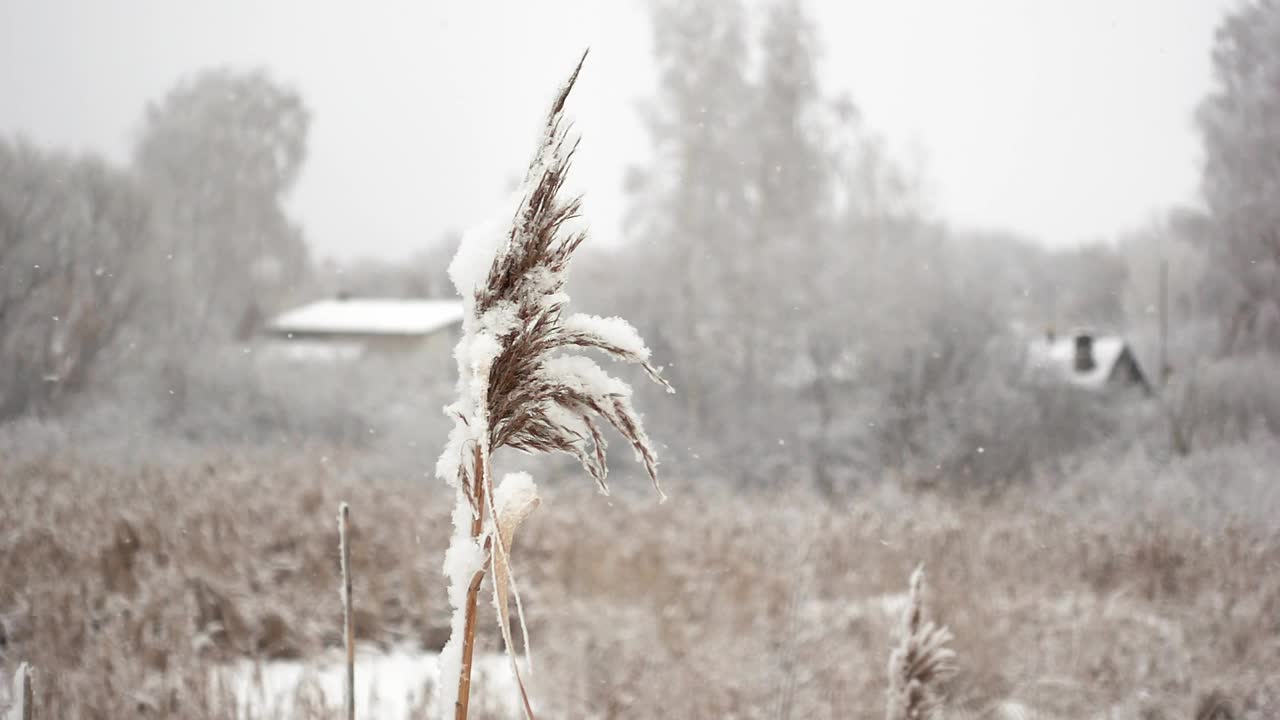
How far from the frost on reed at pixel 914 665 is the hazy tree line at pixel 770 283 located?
424 inches

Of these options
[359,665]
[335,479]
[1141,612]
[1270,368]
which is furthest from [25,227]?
[1270,368]

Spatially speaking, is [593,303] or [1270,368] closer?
[1270,368]

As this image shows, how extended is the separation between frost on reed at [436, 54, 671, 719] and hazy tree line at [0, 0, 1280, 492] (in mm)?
11699

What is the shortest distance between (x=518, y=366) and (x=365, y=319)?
18440 mm

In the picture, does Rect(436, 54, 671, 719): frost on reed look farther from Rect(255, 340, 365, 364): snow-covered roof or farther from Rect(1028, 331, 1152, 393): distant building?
Rect(255, 340, 365, 364): snow-covered roof

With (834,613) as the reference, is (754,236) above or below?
above

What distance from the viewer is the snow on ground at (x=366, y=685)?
2.56m

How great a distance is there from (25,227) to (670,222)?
35.5 ft

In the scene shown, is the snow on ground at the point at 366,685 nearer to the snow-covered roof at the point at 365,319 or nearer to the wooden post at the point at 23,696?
the wooden post at the point at 23,696

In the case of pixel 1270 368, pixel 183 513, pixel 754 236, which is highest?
pixel 754 236

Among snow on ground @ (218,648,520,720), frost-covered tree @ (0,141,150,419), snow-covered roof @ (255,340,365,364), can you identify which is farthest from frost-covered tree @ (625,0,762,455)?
snow on ground @ (218,648,520,720)

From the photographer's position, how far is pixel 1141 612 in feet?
16.3

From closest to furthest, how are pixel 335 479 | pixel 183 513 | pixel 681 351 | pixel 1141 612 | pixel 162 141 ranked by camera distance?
pixel 1141 612
pixel 183 513
pixel 335 479
pixel 681 351
pixel 162 141

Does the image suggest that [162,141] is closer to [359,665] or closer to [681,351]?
[681,351]
